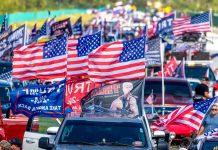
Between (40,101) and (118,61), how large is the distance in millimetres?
3091

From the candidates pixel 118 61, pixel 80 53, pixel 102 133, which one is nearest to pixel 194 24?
pixel 80 53

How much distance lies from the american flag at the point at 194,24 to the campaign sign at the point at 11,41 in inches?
364

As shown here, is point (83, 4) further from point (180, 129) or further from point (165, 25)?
point (180, 129)

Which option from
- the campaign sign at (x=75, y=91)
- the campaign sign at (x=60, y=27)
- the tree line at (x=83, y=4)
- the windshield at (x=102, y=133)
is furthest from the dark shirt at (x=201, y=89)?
the tree line at (x=83, y=4)

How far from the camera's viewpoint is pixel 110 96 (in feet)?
55.4

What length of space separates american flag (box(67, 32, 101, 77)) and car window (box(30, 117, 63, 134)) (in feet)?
9.02

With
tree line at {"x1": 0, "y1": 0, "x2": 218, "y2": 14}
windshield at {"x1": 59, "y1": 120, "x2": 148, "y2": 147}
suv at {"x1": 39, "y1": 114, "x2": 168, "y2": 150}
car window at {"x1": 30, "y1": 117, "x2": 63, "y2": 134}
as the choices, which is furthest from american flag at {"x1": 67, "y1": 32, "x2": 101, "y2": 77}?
tree line at {"x1": 0, "y1": 0, "x2": 218, "y2": 14}

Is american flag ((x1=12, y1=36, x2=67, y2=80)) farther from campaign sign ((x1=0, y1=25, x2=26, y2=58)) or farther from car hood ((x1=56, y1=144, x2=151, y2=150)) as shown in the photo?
car hood ((x1=56, y1=144, x2=151, y2=150))

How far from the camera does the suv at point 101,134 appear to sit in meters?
14.3

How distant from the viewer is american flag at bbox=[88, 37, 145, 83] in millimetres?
22062

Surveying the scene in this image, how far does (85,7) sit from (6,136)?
11648 centimetres

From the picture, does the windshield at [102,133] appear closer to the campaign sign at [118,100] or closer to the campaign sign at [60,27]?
the campaign sign at [118,100]

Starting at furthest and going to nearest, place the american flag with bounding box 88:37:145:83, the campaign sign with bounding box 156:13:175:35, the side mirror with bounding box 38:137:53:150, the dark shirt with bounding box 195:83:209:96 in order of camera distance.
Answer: the campaign sign with bounding box 156:13:175:35
the dark shirt with bounding box 195:83:209:96
the american flag with bounding box 88:37:145:83
the side mirror with bounding box 38:137:53:150

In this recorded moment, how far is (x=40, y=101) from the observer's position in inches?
780
